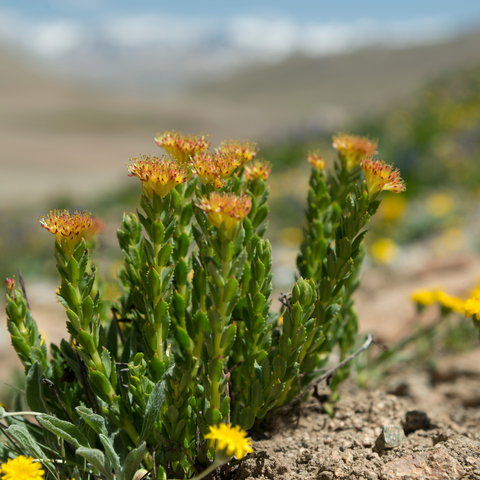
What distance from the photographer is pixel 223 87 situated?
116625 mm

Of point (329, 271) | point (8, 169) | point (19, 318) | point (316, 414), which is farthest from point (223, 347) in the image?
→ point (8, 169)

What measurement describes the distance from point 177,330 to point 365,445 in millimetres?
884

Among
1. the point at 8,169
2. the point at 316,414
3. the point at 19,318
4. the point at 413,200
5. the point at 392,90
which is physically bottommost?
the point at 316,414

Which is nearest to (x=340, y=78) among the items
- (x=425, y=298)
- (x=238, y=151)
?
(x=425, y=298)

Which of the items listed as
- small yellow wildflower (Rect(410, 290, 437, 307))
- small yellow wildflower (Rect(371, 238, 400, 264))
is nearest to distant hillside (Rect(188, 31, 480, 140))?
small yellow wildflower (Rect(371, 238, 400, 264))

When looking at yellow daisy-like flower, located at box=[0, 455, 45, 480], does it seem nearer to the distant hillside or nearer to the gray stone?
the gray stone

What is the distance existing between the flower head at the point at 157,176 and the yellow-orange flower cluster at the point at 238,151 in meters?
0.24

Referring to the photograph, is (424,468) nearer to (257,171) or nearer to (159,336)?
(159,336)

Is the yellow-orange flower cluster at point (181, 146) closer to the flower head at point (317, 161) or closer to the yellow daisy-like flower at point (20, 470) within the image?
the flower head at point (317, 161)

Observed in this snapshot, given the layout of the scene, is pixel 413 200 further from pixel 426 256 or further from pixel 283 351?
pixel 283 351

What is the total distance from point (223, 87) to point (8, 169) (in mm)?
96806

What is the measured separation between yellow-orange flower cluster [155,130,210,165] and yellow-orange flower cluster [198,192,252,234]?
41cm

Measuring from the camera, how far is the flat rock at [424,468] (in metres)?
1.52

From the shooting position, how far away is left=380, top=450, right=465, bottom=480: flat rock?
1524 millimetres
